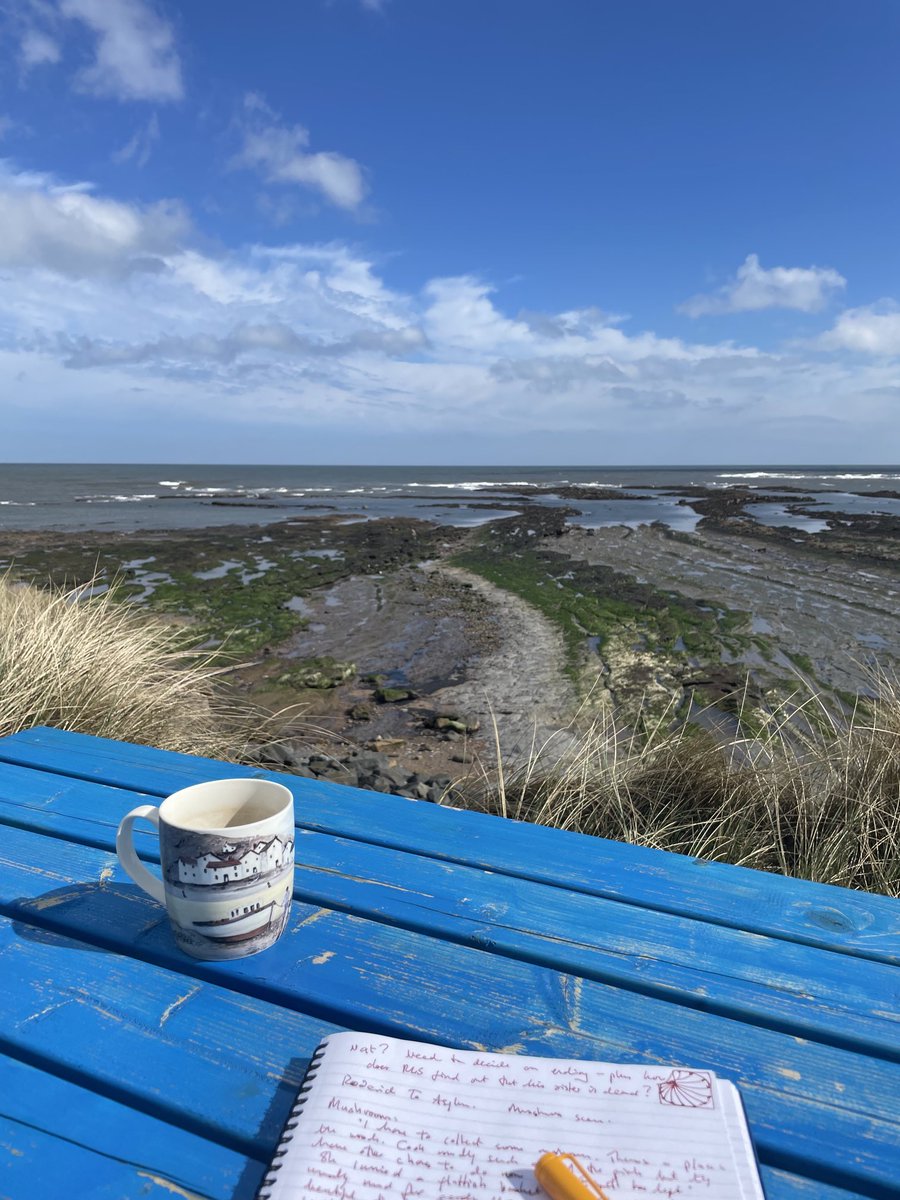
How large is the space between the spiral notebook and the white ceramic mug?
239 mm

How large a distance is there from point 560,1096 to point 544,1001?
0.18 meters

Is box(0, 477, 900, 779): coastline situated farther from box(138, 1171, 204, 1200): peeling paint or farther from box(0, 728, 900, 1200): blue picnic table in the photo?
box(138, 1171, 204, 1200): peeling paint

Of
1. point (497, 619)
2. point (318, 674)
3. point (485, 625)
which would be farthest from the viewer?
point (497, 619)

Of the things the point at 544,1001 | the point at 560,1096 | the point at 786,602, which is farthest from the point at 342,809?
the point at 786,602

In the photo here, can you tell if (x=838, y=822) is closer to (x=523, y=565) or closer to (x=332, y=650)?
(x=332, y=650)

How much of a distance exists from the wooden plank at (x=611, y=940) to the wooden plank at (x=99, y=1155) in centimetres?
45

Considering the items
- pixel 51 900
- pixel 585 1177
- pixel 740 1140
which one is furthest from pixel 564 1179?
pixel 51 900

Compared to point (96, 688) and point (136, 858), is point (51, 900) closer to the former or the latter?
point (136, 858)

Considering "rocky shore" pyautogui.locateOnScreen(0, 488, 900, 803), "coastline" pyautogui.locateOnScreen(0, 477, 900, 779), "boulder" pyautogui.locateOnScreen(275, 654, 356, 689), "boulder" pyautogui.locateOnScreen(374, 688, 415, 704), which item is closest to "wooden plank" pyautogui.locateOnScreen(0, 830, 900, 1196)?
"rocky shore" pyautogui.locateOnScreen(0, 488, 900, 803)

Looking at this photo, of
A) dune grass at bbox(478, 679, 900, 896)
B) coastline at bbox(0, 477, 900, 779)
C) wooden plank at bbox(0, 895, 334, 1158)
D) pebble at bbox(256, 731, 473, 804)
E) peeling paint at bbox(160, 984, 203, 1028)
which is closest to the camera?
wooden plank at bbox(0, 895, 334, 1158)

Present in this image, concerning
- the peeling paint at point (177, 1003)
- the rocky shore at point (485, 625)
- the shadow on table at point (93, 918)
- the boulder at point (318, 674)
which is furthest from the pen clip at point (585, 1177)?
the boulder at point (318, 674)

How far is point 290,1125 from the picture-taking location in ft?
2.59

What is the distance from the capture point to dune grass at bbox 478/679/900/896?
A: 2633 millimetres

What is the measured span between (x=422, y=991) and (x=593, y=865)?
0.52m
